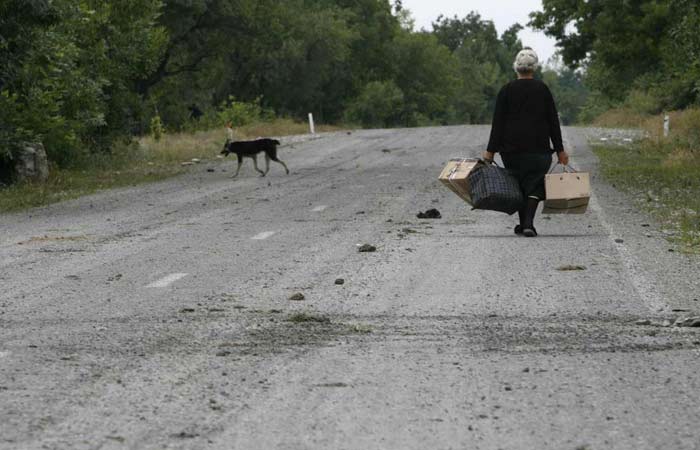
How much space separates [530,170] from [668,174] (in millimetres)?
11444

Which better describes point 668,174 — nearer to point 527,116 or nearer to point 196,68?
point 527,116

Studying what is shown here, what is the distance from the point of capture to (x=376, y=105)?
294 feet

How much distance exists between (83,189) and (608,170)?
36.7 ft

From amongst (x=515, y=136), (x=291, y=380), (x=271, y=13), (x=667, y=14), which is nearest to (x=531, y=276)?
(x=515, y=136)

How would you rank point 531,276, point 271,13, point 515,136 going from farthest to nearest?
point 271,13, point 515,136, point 531,276

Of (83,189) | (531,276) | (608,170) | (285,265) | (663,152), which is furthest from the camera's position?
(663,152)

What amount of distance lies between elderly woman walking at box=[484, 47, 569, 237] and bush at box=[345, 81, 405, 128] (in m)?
72.8

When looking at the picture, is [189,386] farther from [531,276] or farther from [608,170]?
[608,170]

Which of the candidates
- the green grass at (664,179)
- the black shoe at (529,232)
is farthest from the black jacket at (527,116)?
the green grass at (664,179)

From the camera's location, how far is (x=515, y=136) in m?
13.6

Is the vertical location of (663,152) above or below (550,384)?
below

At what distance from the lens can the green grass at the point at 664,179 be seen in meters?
15.3

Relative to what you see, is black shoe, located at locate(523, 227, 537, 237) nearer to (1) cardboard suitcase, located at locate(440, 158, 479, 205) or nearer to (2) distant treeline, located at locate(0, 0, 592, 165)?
(1) cardboard suitcase, located at locate(440, 158, 479, 205)

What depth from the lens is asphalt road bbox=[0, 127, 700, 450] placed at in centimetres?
542
